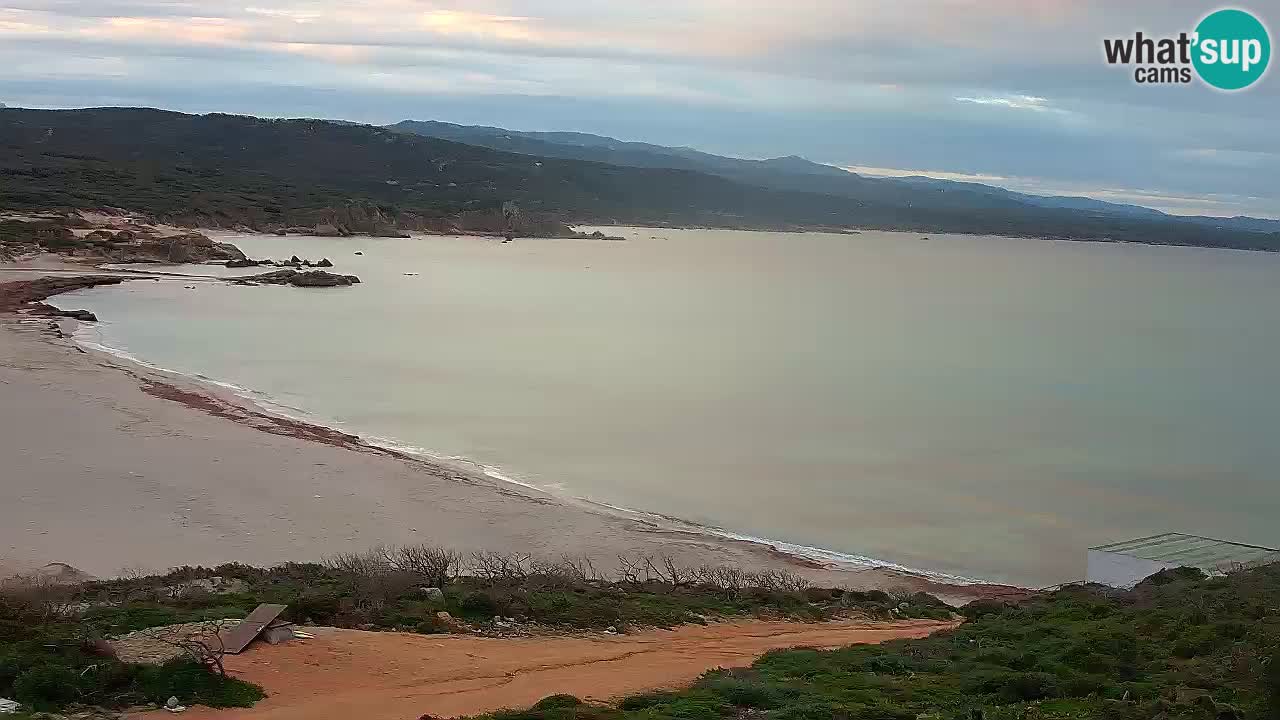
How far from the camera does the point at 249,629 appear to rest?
28.7 feet

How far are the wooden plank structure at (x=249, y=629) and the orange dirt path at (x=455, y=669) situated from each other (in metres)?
0.10

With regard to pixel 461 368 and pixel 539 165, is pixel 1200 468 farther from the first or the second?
pixel 539 165

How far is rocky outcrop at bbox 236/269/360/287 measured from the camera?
183 ft

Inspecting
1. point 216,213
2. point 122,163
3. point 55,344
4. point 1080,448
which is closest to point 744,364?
point 1080,448

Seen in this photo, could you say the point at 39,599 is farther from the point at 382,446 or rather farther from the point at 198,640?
the point at 382,446

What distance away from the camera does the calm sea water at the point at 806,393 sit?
19.7m

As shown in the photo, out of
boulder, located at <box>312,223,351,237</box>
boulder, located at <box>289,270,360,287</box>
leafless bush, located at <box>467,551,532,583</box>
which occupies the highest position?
boulder, located at <box>312,223,351,237</box>

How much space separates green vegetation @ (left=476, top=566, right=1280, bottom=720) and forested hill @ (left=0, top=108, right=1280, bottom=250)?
2536 inches

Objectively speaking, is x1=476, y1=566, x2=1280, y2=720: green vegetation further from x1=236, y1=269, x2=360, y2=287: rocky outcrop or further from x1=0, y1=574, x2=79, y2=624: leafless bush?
x1=236, y1=269, x2=360, y2=287: rocky outcrop

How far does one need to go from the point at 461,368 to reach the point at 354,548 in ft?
67.2

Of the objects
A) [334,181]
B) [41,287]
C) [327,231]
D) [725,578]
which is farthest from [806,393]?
[334,181]

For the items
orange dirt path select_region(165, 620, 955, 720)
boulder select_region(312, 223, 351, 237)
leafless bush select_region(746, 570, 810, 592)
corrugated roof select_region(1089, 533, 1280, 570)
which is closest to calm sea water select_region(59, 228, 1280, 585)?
corrugated roof select_region(1089, 533, 1280, 570)

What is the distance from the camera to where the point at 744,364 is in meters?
38.7

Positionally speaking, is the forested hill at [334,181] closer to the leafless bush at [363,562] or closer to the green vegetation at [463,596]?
the leafless bush at [363,562]
